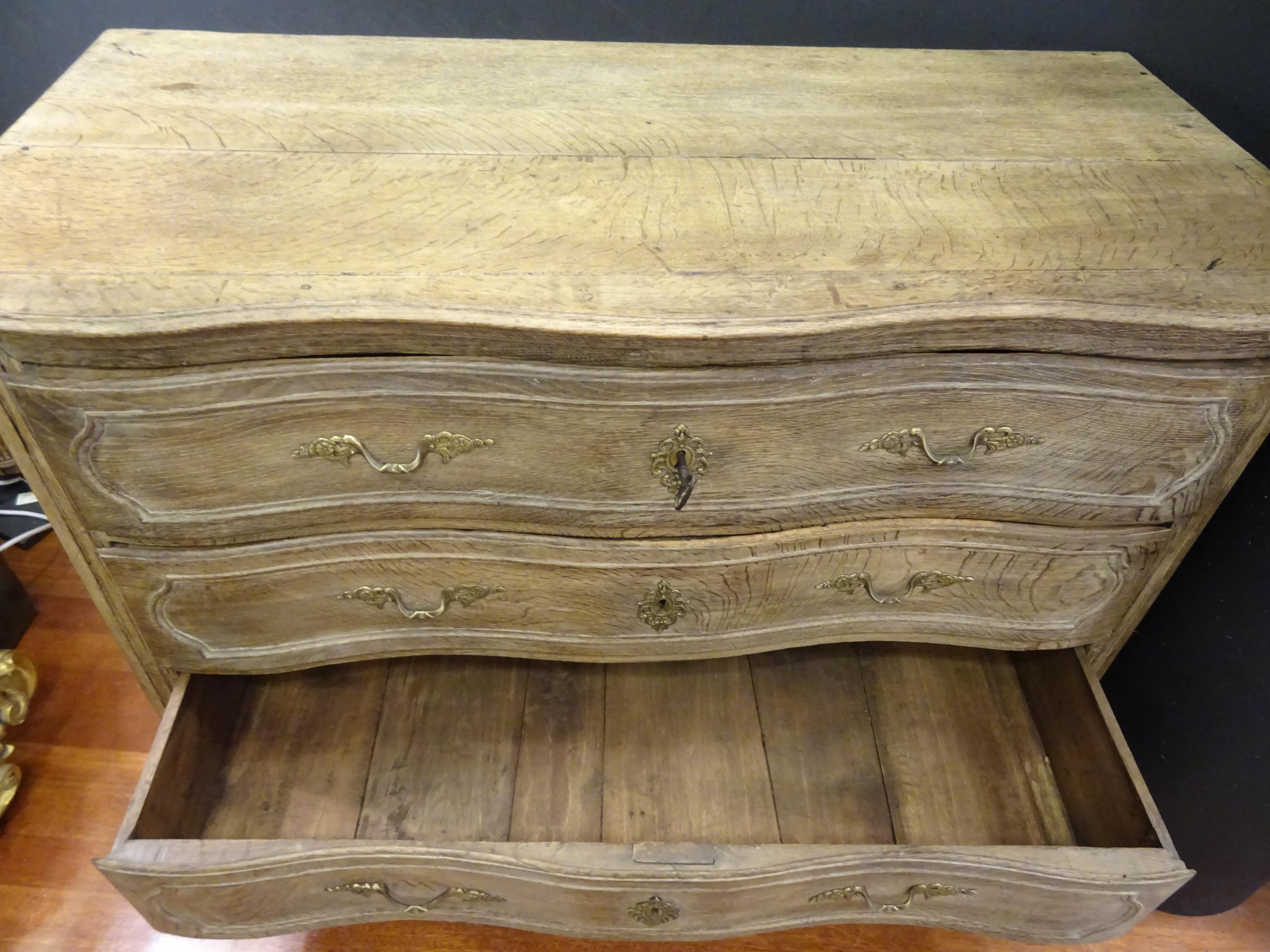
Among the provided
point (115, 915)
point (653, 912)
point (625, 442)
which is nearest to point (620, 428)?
point (625, 442)

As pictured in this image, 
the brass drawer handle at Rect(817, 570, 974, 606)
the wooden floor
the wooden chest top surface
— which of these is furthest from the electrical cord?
the brass drawer handle at Rect(817, 570, 974, 606)

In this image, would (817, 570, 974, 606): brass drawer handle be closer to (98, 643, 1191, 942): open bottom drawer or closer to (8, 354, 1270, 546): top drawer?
(8, 354, 1270, 546): top drawer

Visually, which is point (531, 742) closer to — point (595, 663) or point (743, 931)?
point (595, 663)

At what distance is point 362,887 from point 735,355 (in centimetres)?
62

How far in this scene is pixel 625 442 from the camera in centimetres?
72

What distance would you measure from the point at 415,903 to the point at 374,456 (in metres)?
0.46

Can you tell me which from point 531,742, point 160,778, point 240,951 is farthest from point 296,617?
point 240,951

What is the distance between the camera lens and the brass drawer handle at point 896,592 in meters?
0.85

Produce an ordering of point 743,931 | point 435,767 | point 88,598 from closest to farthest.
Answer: point 743,931 → point 435,767 → point 88,598

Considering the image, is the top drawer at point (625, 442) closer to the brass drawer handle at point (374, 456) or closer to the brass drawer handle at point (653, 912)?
the brass drawer handle at point (374, 456)

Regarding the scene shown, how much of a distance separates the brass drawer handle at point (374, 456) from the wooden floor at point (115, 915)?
0.65 metres

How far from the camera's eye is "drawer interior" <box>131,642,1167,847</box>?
0.97 meters

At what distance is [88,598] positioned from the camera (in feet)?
4.47

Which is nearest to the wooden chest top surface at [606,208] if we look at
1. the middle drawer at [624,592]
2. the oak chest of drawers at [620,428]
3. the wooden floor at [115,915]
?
the oak chest of drawers at [620,428]
